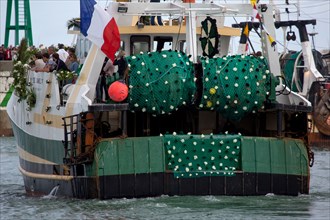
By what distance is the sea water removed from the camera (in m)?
23.3

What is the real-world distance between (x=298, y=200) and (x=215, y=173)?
5.53ft

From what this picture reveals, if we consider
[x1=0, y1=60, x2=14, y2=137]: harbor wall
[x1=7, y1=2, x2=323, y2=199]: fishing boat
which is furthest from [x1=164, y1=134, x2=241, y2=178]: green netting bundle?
[x1=0, y1=60, x2=14, y2=137]: harbor wall

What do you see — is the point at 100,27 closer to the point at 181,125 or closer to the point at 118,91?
the point at 118,91

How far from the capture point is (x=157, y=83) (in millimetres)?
25016

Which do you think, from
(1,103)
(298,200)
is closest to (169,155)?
(298,200)

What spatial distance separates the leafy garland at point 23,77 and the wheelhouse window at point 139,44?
2396 millimetres

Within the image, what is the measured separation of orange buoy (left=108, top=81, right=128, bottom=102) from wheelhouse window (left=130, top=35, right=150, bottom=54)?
3828 mm

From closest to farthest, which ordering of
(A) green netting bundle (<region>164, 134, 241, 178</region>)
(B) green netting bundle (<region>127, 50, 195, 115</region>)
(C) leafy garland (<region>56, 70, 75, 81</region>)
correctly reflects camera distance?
1. (B) green netting bundle (<region>127, 50, 195, 115</region>)
2. (A) green netting bundle (<region>164, 134, 241, 178</region>)
3. (C) leafy garland (<region>56, 70, 75, 81</region>)

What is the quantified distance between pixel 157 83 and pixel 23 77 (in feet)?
18.5

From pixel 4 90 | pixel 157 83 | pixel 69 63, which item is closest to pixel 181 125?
pixel 157 83

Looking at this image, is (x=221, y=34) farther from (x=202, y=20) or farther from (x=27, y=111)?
(x=27, y=111)

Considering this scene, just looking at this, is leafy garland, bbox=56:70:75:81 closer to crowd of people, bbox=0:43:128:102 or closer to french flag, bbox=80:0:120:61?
crowd of people, bbox=0:43:128:102

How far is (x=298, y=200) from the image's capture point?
25.5 metres

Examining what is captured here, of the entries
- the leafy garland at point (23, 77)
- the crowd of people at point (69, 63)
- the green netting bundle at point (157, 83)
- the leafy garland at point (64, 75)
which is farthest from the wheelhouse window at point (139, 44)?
the green netting bundle at point (157, 83)
